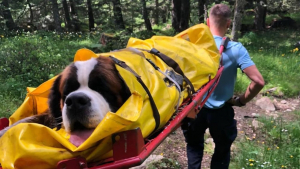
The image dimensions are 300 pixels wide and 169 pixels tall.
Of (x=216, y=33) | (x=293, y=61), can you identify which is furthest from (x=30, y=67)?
(x=293, y=61)

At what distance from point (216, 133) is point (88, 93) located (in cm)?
224

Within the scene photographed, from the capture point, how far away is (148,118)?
178 centimetres

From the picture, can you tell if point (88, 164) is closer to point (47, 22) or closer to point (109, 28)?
point (109, 28)

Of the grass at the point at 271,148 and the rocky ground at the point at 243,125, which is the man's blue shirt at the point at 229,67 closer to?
the grass at the point at 271,148

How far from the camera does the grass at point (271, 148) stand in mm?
3977

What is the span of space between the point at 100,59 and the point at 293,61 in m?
7.83

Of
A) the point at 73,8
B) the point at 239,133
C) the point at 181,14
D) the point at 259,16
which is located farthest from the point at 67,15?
the point at 239,133

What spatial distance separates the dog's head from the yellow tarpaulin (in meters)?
0.11

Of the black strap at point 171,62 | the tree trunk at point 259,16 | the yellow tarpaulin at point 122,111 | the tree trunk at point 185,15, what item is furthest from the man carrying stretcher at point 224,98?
the tree trunk at point 259,16

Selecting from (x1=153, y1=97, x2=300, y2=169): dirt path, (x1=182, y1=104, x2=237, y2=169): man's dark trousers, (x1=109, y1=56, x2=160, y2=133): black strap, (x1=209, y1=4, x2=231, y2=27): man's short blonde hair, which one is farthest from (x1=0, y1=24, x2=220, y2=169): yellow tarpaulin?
(x1=153, y1=97, x2=300, y2=169): dirt path

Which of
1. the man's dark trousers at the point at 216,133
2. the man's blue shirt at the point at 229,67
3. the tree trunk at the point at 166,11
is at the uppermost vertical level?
the man's blue shirt at the point at 229,67

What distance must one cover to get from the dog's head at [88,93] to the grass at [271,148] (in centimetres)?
277

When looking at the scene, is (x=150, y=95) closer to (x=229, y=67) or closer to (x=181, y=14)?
(x=229, y=67)

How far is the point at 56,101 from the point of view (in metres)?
2.15
